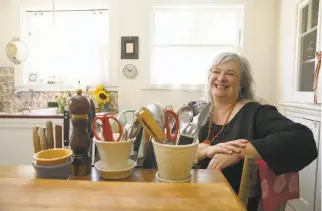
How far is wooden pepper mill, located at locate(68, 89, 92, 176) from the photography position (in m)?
0.61

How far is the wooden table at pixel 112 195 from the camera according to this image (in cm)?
45

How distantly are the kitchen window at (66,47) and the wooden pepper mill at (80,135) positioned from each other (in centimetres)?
258

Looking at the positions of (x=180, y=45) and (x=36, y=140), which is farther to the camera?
(x=180, y=45)

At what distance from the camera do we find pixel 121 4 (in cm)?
292

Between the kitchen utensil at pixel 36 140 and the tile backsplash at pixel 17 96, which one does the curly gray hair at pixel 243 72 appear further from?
the tile backsplash at pixel 17 96

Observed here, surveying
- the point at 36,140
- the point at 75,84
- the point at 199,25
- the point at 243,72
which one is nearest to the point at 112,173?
the point at 36,140

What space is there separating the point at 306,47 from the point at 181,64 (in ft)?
4.47

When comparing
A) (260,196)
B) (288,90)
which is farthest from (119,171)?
(288,90)

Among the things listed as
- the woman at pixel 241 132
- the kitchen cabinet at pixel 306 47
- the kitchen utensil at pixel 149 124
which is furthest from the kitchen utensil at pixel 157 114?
the kitchen cabinet at pixel 306 47

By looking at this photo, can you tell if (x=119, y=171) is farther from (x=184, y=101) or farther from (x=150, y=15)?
(x=150, y=15)

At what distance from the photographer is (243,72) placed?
131cm

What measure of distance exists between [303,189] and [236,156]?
145cm

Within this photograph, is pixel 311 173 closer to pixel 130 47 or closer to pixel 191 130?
pixel 191 130

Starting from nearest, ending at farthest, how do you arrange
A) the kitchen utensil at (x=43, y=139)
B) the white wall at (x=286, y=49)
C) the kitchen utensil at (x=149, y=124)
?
the kitchen utensil at (x=149, y=124) → the kitchen utensil at (x=43, y=139) → the white wall at (x=286, y=49)
